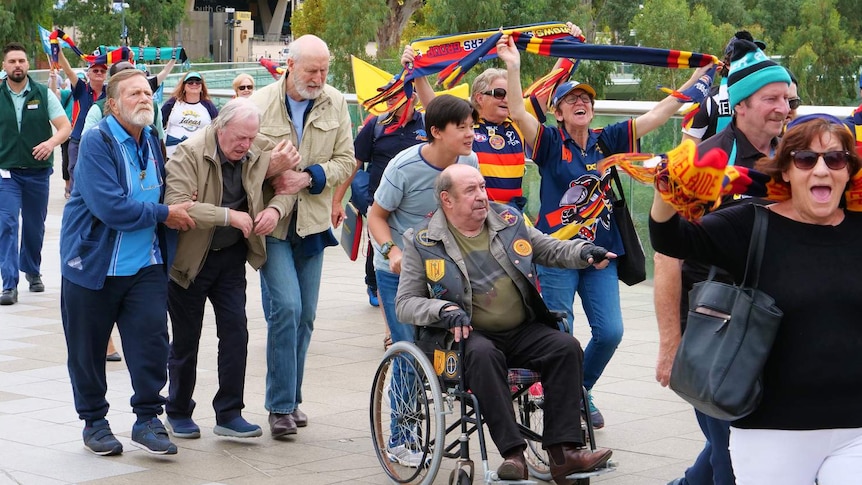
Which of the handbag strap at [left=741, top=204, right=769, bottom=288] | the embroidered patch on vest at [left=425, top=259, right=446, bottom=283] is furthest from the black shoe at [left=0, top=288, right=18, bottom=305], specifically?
the handbag strap at [left=741, top=204, right=769, bottom=288]

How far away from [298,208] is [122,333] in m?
1.12

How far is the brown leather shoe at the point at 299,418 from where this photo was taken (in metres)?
7.11

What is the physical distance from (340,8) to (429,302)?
28631 millimetres

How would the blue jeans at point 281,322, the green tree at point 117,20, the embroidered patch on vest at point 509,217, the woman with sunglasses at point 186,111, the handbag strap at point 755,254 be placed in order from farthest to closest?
the green tree at point 117,20 < the woman with sunglasses at point 186,111 < the blue jeans at point 281,322 < the embroidered patch on vest at point 509,217 < the handbag strap at point 755,254

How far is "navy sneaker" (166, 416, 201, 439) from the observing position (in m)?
6.87

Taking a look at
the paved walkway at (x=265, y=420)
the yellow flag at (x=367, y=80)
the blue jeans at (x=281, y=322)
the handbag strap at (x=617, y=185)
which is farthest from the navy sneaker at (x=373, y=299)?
the handbag strap at (x=617, y=185)

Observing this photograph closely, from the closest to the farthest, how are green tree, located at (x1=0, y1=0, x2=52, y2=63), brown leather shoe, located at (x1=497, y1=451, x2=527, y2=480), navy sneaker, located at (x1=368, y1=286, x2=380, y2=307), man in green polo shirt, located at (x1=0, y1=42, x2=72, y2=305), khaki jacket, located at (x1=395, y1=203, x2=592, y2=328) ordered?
brown leather shoe, located at (x1=497, y1=451, x2=527, y2=480) → khaki jacket, located at (x1=395, y1=203, x2=592, y2=328) → navy sneaker, located at (x1=368, y1=286, x2=380, y2=307) → man in green polo shirt, located at (x1=0, y1=42, x2=72, y2=305) → green tree, located at (x1=0, y1=0, x2=52, y2=63)

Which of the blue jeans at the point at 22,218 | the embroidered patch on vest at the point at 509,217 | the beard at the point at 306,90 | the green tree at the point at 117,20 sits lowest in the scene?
the green tree at the point at 117,20

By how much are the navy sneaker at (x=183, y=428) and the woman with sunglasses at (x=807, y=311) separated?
3.60 metres

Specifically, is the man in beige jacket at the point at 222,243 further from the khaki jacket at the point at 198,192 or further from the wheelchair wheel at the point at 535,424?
the wheelchair wheel at the point at 535,424

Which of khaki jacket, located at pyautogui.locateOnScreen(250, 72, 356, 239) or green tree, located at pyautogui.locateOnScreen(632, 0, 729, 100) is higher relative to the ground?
khaki jacket, located at pyautogui.locateOnScreen(250, 72, 356, 239)

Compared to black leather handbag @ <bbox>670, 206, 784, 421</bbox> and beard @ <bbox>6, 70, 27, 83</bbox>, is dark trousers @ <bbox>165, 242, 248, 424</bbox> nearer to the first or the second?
black leather handbag @ <bbox>670, 206, 784, 421</bbox>

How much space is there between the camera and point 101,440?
6.50 meters

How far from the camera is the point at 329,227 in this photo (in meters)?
7.12
